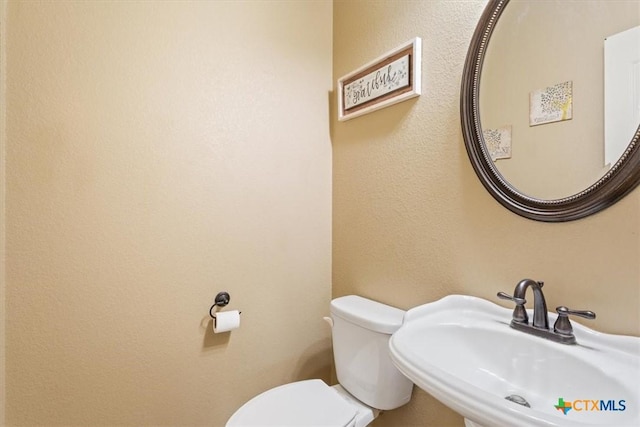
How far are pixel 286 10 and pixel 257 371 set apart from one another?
1746mm

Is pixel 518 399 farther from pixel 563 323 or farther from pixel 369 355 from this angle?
pixel 369 355

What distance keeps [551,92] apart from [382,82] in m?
0.64

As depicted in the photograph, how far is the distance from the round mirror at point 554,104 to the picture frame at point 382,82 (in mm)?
217

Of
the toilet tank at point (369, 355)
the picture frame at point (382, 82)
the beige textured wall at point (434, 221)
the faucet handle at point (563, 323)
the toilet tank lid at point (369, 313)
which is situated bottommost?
the toilet tank at point (369, 355)

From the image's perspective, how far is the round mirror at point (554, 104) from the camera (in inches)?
29.7

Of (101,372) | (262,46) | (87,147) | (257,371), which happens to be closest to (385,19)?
(262,46)

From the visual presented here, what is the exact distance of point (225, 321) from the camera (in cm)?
130

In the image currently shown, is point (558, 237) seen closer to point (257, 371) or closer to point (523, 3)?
point (523, 3)

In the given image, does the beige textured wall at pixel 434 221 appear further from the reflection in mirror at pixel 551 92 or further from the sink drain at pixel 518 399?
the sink drain at pixel 518 399

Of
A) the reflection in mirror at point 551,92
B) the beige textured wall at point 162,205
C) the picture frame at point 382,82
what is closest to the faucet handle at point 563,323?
the reflection in mirror at point 551,92

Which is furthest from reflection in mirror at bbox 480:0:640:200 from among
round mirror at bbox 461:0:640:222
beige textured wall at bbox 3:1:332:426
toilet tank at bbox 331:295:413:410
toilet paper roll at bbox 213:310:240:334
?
toilet paper roll at bbox 213:310:240:334

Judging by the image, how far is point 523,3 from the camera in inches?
36.4

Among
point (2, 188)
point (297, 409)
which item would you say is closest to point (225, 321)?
point (297, 409)

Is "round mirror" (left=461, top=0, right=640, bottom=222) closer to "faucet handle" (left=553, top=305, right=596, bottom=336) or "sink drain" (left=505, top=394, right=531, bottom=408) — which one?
"faucet handle" (left=553, top=305, right=596, bottom=336)
